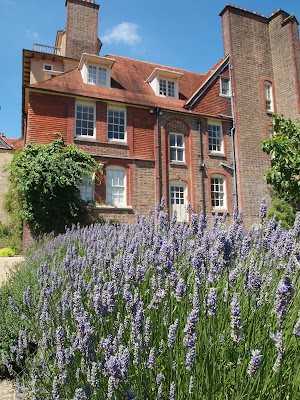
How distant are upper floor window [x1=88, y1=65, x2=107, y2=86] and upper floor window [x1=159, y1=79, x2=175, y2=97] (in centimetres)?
311

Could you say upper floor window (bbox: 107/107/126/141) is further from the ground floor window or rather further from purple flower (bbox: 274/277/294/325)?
purple flower (bbox: 274/277/294/325)

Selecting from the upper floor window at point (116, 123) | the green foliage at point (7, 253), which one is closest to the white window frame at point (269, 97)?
the upper floor window at point (116, 123)

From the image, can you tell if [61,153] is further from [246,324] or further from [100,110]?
[246,324]

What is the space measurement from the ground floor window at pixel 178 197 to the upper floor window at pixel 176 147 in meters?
1.33

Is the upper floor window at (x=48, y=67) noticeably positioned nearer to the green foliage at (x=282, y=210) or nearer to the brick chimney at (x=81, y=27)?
the brick chimney at (x=81, y=27)

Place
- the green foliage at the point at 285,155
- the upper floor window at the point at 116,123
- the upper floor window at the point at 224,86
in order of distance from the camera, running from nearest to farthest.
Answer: the green foliage at the point at 285,155 → the upper floor window at the point at 116,123 → the upper floor window at the point at 224,86

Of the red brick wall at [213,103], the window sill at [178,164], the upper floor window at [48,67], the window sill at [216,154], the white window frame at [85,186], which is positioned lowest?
the white window frame at [85,186]

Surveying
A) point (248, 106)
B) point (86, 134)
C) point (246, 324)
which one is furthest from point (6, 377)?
point (248, 106)

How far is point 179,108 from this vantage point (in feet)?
57.1

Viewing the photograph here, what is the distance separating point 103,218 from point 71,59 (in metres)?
13.1

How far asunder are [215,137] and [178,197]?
406cm

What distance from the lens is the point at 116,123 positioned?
52.9ft

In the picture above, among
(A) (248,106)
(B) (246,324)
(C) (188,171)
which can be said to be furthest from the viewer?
(A) (248,106)

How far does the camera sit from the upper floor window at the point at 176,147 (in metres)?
17.0
